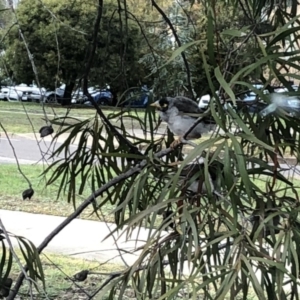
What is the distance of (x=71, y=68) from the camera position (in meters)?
2.23

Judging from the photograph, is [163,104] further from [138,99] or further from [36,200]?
[36,200]

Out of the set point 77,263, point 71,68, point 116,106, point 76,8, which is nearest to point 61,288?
point 77,263

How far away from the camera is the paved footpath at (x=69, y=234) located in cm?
315

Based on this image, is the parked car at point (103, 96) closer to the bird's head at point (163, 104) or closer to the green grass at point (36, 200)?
the bird's head at point (163, 104)

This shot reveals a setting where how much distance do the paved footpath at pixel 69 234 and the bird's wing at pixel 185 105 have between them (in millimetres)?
1484

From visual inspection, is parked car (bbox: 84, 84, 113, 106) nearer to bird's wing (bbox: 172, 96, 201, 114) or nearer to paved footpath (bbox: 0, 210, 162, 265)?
bird's wing (bbox: 172, 96, 201, 114)

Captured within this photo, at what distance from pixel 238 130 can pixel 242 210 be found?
9cm

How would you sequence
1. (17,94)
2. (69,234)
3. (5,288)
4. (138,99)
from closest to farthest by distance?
(5,288) → (17,94) → (138,99) → (69,234)

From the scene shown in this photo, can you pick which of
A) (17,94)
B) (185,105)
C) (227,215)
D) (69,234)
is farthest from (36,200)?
(227,215)

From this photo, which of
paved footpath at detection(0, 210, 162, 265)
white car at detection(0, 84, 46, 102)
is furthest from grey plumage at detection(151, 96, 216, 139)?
paved footpath at detection(0, 210, 162, 265)

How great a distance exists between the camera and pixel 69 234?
11.5 feet

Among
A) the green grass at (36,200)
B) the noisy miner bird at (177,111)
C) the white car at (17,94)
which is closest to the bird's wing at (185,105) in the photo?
the noisy miner bird at (177,111)

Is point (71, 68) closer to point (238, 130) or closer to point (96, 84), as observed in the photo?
point (96, 84)

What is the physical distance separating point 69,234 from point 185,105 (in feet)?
7.14
